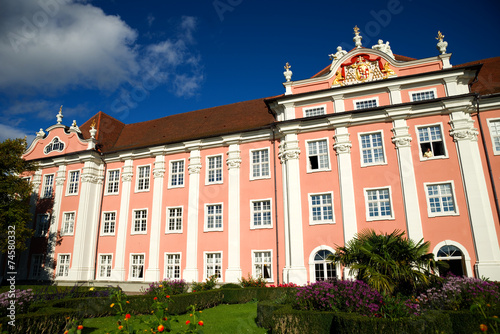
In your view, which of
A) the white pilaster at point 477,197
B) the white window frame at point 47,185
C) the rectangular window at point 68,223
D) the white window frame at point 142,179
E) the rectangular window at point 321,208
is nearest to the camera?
the white pilaster at point 477,197

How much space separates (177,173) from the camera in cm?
2659

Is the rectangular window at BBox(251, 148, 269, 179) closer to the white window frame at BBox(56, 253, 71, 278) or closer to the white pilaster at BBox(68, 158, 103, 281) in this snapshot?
the white pilaster at BBox(68, 158, 103, 281)

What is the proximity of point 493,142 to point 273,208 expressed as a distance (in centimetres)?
1323

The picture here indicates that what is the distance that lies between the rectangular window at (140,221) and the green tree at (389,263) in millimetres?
16221

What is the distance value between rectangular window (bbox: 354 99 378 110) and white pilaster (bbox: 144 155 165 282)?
1468 centimetres

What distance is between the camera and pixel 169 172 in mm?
26828

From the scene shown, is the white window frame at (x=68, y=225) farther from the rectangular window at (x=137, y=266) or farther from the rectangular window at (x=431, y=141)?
the rectangular window at (x=431, y=141)

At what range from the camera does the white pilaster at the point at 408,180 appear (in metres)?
19.4

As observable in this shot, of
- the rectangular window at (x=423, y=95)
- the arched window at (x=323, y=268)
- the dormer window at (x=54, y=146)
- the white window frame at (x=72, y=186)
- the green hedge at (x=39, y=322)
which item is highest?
the dormer window at (x=54, y=146)

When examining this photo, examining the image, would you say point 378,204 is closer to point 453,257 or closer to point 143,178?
point 453,257

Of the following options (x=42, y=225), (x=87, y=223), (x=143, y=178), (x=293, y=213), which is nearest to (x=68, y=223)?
(x=87, y=223)

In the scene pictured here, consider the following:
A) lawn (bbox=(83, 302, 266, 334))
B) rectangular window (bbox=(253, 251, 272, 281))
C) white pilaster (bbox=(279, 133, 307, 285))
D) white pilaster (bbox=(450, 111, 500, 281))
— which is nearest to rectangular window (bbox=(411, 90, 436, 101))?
white pilaster (bbox=(450, 111, 500, 281))

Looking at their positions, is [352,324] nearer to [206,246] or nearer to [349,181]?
[349,181]

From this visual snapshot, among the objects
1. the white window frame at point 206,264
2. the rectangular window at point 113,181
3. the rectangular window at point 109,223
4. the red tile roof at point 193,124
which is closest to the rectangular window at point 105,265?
the rectangular window at point 109,223
